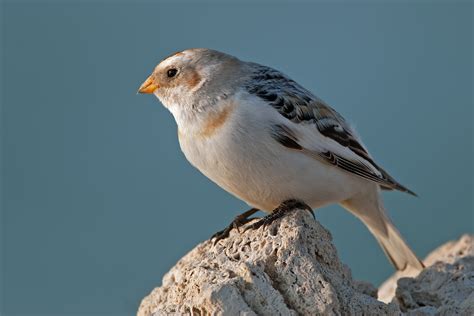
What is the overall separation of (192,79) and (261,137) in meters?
0.65

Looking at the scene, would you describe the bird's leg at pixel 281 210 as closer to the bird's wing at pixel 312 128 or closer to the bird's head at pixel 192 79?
the bird's wing at pixel 312 128

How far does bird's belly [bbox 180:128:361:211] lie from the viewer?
4363 millimetres

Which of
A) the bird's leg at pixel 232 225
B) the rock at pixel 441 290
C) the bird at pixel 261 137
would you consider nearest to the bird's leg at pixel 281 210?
the bird at pixel 261 137

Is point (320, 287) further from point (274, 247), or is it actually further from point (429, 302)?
point (429, 302)

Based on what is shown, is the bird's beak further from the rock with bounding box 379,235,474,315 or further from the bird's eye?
the rock with bounding box 379,235,474,315

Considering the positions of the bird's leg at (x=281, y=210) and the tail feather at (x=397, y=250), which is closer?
the bird's leg at (x=281, y=210)

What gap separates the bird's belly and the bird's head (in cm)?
26

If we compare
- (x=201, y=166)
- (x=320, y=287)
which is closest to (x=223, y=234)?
(x=201, y=166)

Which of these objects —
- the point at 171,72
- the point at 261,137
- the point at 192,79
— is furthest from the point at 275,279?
the point at 171,72

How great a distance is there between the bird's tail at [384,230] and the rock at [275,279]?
3.73 ft

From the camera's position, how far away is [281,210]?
14.2 ft

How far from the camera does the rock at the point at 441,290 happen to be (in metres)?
4.26

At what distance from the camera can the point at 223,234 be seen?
4609 mm

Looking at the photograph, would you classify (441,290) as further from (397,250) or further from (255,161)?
(255,161)
